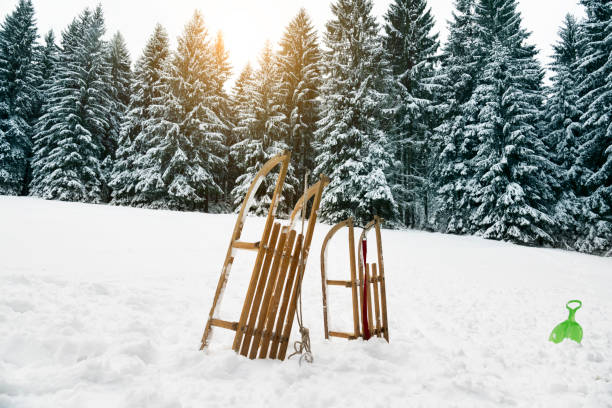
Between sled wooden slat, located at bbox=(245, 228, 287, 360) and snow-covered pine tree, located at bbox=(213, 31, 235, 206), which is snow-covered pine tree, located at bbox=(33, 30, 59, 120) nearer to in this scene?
snow-covered pine tree, located at bbox=(213, 31, 235, 206)

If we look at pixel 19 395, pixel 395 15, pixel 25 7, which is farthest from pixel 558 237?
pixel 25 7

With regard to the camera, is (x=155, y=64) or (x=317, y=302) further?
(x=155, y=64)

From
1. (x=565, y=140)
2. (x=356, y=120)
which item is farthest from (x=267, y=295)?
(x=565, y=140)

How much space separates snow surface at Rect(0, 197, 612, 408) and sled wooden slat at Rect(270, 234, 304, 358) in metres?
0.15

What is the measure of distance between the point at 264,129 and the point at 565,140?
17994mm

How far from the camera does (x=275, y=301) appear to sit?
312 centimetres

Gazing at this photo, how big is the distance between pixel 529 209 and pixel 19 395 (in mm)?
19689

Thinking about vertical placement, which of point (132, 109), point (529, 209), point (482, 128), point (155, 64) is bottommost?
point (529, 209)

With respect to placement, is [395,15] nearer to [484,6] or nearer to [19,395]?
[484,6]

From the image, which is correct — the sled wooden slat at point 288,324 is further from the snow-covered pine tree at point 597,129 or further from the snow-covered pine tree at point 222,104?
the snow-covered pine tree at point 222,104

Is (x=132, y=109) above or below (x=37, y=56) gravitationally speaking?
below

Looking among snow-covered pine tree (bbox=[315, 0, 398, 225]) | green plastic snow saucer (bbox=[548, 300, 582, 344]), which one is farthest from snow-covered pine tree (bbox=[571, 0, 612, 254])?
green plastic snow saucer (bbox=[548, 300, 582, 344])

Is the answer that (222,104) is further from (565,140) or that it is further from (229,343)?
(229,343)

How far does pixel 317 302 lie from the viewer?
5609 millimetres
